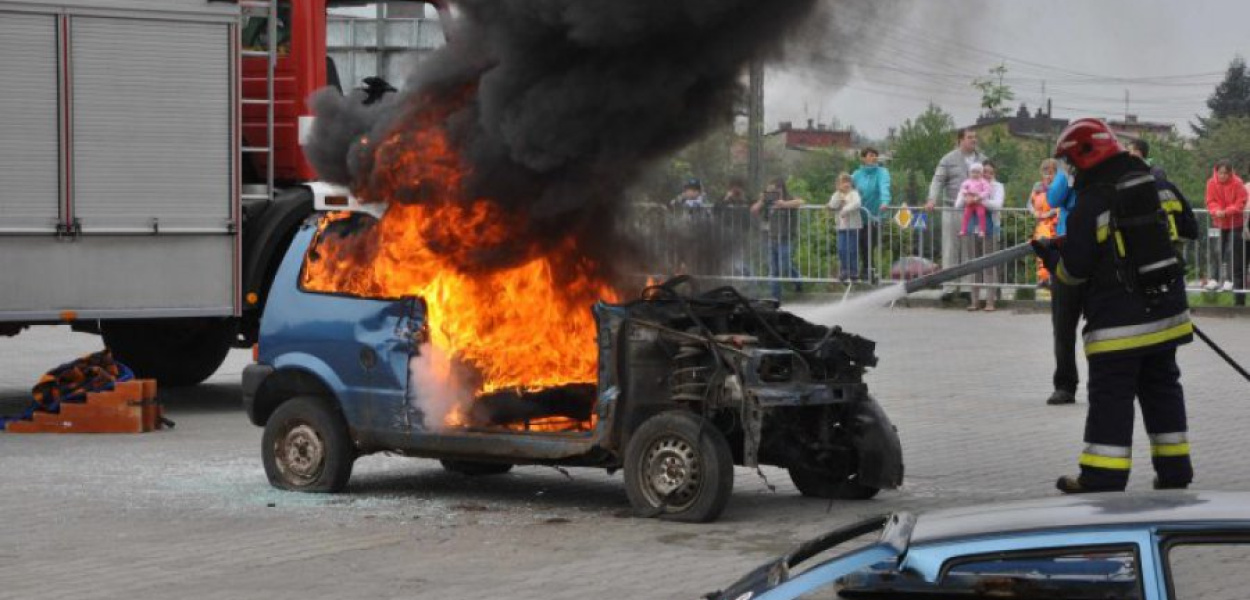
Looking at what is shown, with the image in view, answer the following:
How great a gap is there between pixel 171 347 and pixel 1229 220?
1178cm

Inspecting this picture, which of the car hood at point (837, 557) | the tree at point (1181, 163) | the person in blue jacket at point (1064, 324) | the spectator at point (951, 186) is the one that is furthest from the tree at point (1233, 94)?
the car hood at point (837, 557)

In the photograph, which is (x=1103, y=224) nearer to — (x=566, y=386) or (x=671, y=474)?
(x=671, y=474)

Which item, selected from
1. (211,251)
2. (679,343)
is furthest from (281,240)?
(679,343)

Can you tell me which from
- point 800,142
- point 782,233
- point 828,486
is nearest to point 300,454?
point 828,486

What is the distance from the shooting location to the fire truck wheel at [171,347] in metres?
15.8

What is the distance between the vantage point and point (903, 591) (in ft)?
13.8

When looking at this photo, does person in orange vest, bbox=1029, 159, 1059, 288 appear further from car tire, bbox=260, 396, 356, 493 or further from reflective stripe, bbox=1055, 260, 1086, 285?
car tire, bbox=260, 396, 356, 493

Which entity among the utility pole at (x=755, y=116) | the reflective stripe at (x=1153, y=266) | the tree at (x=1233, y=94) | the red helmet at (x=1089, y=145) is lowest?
the reflective stripe at (x=1153, y=266)

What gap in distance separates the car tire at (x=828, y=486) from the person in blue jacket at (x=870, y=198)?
45.3 feet

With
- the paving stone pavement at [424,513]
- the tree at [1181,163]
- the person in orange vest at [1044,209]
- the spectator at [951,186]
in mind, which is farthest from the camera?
the tree at [1181,163]

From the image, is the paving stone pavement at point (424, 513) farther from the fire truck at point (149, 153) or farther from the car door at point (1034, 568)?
the car door at point (1034, 568)

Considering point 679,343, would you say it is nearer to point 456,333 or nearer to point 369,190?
point 456,333

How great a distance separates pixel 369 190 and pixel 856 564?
6.54 m

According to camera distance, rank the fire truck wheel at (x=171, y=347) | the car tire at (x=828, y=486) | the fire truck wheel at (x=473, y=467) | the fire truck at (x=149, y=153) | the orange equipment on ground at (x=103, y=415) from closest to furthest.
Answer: the car tire at (x=828, y=486) → the fire truck wheel at (x=473, y=467) → the orange equipment on ground at (x=103, y=415) → the fire truck at (x=149, y=153) → the fire truck wheel at (x=171, y=347)
